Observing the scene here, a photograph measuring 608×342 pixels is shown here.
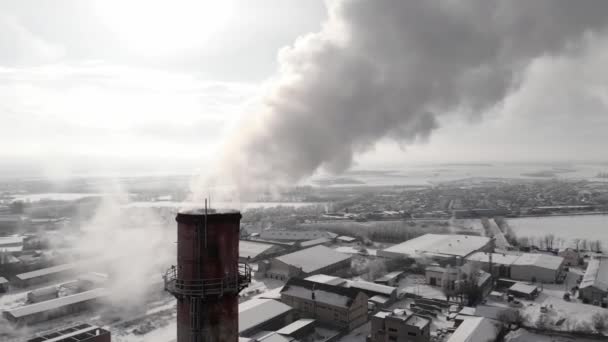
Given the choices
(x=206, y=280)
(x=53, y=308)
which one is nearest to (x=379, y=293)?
(x=53, y=308)

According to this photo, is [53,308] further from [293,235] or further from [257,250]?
[293,235]

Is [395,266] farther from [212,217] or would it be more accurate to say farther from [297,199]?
[297,199]

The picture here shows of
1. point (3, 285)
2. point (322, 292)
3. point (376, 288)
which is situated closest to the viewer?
point (322, 292)


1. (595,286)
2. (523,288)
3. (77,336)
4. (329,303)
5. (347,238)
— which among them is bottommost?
(347,238)

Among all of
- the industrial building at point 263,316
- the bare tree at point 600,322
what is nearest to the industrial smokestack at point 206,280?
the industrial building at point 263,316

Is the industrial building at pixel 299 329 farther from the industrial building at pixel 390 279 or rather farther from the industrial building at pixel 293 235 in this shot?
the industrial building at pixel 293 235

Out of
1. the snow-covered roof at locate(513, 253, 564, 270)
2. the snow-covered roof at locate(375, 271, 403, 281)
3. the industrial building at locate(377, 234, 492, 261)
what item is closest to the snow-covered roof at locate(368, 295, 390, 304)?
the snow-covered roof at locate(375, 271, 403, 281)
